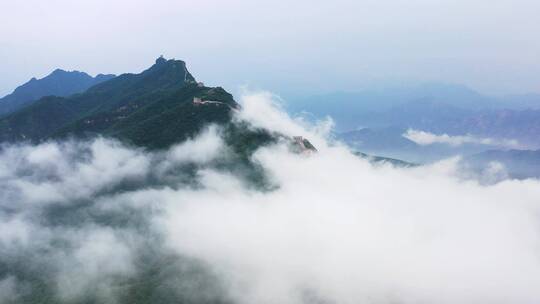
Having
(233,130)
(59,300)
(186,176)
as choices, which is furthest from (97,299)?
(233,130)

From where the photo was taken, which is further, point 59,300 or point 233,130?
point 233,130

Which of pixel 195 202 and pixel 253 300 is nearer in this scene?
pixel 253 300

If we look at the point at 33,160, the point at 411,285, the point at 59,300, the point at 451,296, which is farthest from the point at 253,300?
the point at 33,160

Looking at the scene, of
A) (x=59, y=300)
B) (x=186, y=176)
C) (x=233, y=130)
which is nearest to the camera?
(x=59, y=300)

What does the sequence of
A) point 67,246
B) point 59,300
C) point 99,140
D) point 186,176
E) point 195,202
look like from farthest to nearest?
point 99,140 → point 186,176 → point 195,202 → point 67,246 → point 59,300

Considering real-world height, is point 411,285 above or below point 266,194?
below

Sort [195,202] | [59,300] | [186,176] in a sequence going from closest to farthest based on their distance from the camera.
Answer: [59,300]
[195,202]
[186,176]

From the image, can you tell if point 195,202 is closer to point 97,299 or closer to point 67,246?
point 67,246

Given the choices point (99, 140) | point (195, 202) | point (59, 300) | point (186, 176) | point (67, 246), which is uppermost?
point (99, 140)

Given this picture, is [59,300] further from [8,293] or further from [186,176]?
[186,176]
